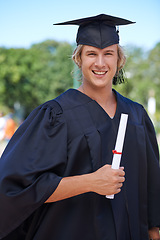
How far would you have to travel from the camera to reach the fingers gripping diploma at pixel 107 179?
1.84 metres

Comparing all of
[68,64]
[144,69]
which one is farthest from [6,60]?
[144,69]

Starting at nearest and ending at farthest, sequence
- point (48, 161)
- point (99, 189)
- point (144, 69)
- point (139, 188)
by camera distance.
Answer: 1. point (99, 189)
2. point (48, 161)
3. point (139, 188)
4. point (144, 69)

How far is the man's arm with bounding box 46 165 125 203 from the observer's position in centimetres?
184

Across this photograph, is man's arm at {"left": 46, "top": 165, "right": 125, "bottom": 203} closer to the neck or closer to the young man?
the young man

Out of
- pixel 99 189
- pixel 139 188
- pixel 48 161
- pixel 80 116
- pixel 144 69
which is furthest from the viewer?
Answer: pixel 144 69

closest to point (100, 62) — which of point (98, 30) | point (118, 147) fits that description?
point (98, 30)

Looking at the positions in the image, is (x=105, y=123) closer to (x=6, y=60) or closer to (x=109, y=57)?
(x=109, y=57)

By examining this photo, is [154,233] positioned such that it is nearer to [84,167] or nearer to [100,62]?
[84,167]

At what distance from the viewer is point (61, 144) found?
2.03 metres

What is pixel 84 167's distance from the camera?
81.8 inches

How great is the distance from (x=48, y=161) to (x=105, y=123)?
468 millimetres

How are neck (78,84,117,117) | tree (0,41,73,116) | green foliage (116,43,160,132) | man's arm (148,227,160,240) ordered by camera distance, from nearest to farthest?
neck (78,84,117,117) → man's arm (148,227,160,240) → green foliage (116,43,160,132) → tree (0,41,73,116)

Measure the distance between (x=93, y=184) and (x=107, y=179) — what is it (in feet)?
0.31

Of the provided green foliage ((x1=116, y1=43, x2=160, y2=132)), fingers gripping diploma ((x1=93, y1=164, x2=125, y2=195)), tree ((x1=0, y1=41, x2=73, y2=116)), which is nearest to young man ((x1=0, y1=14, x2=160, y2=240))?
fingers gripping diploma ((x1=93, y1=164, x2=125, y2=195))
